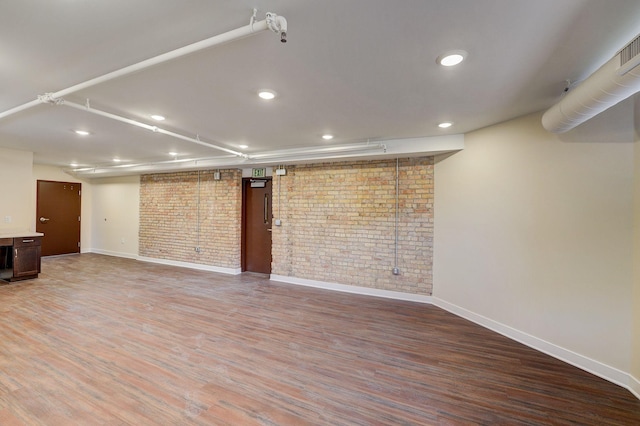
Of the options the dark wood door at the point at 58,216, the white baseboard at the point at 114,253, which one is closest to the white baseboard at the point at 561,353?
the white baseboard at the point at 114,253

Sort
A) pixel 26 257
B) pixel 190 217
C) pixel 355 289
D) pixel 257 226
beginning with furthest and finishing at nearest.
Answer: pixel 190 217
pixel 257 226
pixel 26 257
pixel 355 289

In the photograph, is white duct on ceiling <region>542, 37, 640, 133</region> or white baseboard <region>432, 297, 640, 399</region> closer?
white duct on ceiling <region>542, 37, 640, 133</region>

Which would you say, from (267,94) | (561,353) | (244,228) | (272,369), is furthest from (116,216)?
(561,353)

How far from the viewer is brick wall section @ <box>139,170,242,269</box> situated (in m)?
6.10

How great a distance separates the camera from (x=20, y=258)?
16.6 feet

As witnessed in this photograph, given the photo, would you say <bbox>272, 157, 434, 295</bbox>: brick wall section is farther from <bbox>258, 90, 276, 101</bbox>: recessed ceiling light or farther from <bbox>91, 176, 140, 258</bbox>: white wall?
<bbox>91, 176, 140, 258</bbox>: white wall

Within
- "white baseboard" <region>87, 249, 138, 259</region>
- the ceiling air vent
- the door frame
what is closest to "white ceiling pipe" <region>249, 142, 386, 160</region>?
the door frame

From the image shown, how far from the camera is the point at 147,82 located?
2.36 metres

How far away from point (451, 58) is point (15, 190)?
26.3 feet

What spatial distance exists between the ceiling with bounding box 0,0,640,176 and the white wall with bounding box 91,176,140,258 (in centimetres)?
426

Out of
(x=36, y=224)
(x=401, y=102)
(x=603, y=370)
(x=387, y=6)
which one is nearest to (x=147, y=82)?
(x=387, y=6)

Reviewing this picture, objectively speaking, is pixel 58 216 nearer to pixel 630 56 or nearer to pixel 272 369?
pixel 272 369

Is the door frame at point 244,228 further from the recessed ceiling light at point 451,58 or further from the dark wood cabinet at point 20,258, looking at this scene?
the recessed ceiling light at point 451,58

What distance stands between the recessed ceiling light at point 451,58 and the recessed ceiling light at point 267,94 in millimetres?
1463
